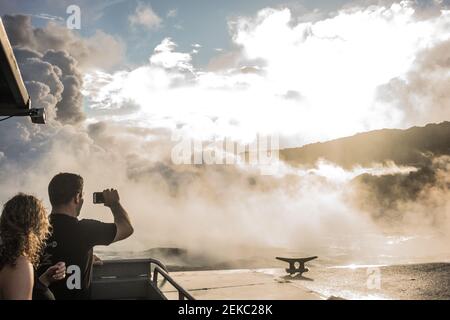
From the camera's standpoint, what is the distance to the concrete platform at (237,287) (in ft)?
30.7

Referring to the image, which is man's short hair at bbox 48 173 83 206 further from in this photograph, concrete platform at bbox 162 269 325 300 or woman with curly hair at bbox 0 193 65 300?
concrete platform at bbox 162 269 325 300

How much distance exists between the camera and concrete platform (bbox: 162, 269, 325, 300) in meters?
9.36

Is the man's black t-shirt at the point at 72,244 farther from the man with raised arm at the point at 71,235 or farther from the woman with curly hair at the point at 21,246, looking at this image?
the woman with curly hair at the point at 21,246

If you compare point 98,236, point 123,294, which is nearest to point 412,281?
point 123,294

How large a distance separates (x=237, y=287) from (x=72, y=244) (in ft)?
25.6

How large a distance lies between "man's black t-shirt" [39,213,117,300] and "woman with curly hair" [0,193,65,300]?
0.32 meters

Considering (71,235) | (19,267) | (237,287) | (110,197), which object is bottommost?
(237,287)

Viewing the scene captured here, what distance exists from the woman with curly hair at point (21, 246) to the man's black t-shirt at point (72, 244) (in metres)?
0.32

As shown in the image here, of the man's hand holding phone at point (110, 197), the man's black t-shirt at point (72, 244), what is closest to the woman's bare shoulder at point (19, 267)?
the man's black t-shirt at point (72, 244)

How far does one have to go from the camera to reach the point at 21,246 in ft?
9.59

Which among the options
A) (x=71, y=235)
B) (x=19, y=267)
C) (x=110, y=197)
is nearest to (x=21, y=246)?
(x=19, y=267)

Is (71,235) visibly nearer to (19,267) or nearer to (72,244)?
(72,244)
